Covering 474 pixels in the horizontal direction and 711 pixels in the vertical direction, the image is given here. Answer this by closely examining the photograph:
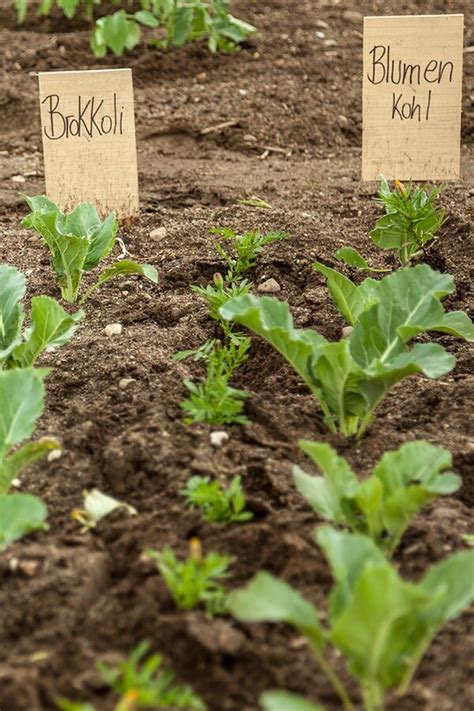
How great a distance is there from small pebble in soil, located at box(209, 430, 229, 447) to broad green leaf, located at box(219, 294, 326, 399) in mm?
208

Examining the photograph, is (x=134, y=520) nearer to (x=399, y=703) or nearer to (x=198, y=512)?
(x=198, y=512)

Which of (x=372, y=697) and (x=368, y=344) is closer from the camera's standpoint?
(x=372, y=697)

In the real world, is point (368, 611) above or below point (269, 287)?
above

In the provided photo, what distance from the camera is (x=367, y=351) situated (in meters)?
2.29

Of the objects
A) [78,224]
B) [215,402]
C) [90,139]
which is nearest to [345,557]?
[215,402]

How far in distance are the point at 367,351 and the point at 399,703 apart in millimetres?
908

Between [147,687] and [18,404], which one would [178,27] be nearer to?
[18,404]

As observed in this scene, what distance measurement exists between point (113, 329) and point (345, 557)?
4.68 ft

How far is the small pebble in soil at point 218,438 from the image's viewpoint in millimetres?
2209

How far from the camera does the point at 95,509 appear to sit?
2.01 metres

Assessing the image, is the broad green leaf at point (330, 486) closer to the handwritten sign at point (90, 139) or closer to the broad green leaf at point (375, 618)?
the broad green leaf at point (375, 618)

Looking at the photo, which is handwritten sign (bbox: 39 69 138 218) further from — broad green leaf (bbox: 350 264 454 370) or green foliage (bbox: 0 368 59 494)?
green foliage (bbox: 0 368 59 494)

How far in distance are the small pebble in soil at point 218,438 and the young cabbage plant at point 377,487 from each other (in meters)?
0.38

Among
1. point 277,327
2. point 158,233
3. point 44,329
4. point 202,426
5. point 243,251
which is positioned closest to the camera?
point 277,327
